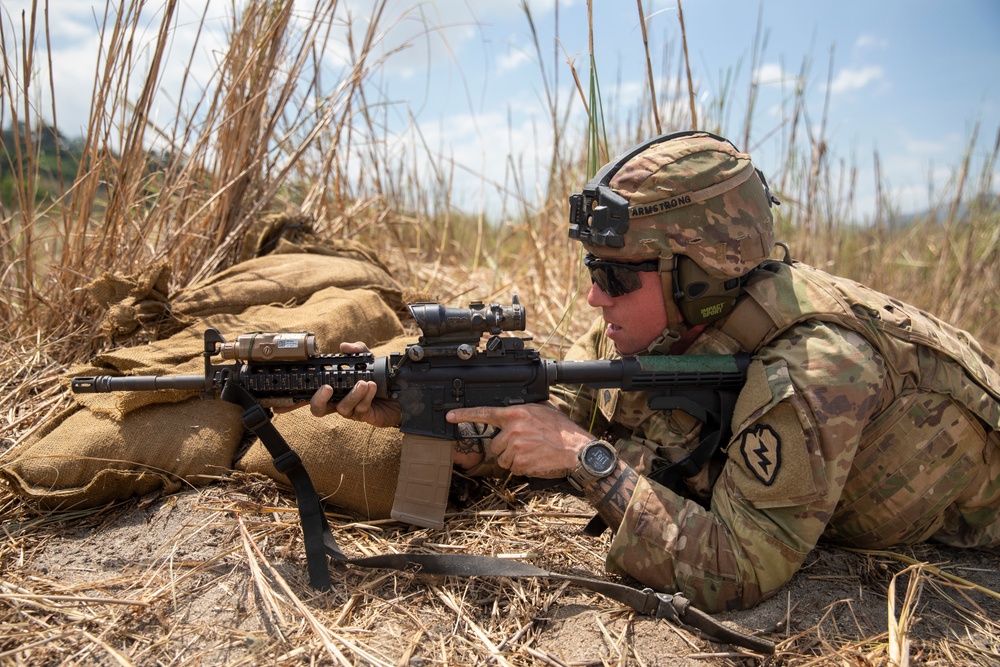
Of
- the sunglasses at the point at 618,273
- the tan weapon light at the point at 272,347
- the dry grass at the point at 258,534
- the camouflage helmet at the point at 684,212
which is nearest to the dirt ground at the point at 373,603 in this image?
the dry grass at the point at 258,534

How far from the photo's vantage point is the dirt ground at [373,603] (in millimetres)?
2238

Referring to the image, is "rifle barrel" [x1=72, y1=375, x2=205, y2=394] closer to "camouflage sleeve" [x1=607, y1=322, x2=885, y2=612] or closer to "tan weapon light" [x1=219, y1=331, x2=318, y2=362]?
"tan weapon light" [x1=219, y1=331, x2=318, y2=362]

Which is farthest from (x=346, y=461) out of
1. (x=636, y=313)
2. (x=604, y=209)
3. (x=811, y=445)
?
(x=811, y=445)

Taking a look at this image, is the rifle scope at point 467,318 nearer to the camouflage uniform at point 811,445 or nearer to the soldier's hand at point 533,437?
the soldier's hand at point 533,437

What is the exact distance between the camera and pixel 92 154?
12.3 feet

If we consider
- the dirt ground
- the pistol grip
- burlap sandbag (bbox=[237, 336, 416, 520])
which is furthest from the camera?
burlap sandbag (bbox=[237, 336, 416, 520])

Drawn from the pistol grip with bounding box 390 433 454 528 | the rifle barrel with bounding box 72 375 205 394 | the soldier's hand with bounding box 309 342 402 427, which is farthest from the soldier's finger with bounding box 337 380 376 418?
the rifle barrel with bounding box 72 375 205 394

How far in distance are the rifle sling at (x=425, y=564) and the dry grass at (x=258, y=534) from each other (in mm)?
71

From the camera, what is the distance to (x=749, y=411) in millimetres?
2480

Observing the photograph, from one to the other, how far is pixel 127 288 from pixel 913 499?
397 cm

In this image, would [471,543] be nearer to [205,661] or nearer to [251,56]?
[205,661]

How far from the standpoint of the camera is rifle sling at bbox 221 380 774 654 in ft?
7.64

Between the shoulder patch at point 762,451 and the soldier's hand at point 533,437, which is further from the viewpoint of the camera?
the soldier's hand at point 533,437

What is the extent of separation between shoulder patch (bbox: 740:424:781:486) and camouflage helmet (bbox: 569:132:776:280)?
2.08ft
